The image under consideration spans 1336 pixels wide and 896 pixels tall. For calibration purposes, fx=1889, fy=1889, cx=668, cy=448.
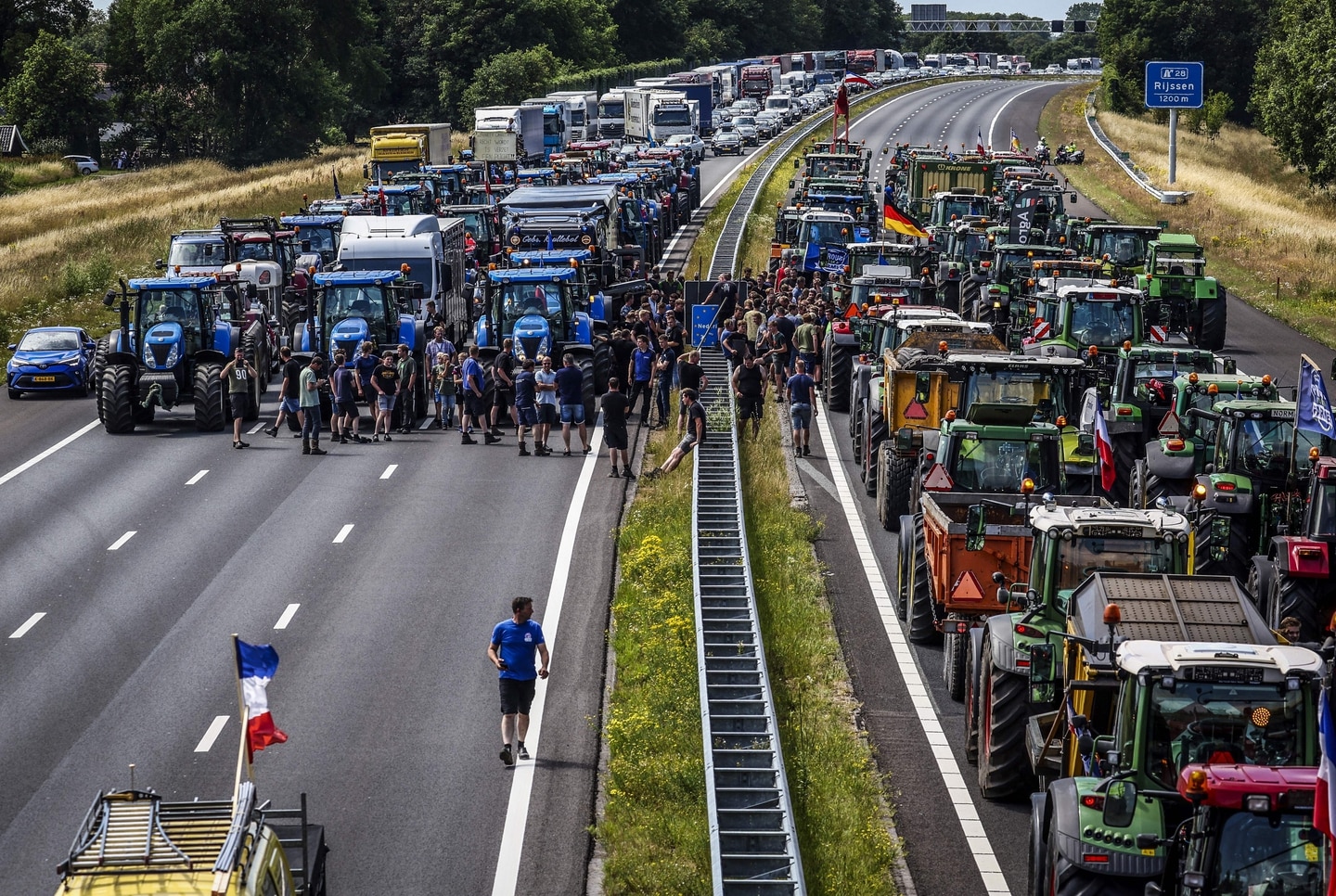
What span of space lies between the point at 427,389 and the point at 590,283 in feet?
12.7

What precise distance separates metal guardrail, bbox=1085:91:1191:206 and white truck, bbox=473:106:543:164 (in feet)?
78.8

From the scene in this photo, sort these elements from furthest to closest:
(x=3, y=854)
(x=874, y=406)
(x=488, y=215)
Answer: (x=488, y=215)
(x=874, y=406)
(x=3, y=854)

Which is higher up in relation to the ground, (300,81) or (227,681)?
(300,81)

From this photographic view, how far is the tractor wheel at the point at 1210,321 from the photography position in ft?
123

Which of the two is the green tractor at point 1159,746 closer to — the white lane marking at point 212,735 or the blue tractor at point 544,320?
the white lane marking at point 212,735

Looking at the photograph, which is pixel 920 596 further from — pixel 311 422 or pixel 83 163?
pixel 83 163

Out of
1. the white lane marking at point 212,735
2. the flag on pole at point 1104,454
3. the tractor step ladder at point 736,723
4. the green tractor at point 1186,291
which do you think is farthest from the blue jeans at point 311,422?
the green tractor at point 1186,291

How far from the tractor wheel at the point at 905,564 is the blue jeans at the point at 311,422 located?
12.4 m

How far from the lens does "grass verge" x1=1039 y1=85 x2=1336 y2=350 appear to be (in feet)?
161

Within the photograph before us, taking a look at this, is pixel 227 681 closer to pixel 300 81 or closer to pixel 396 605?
pixel 396 605

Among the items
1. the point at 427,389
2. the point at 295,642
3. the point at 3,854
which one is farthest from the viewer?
the point at 427,389

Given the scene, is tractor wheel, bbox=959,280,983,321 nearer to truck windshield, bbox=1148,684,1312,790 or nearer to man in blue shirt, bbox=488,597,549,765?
man in blue shirt, bbox=488,597,549,765

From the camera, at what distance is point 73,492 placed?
2778cm

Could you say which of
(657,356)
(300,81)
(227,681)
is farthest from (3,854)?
(300,81)
